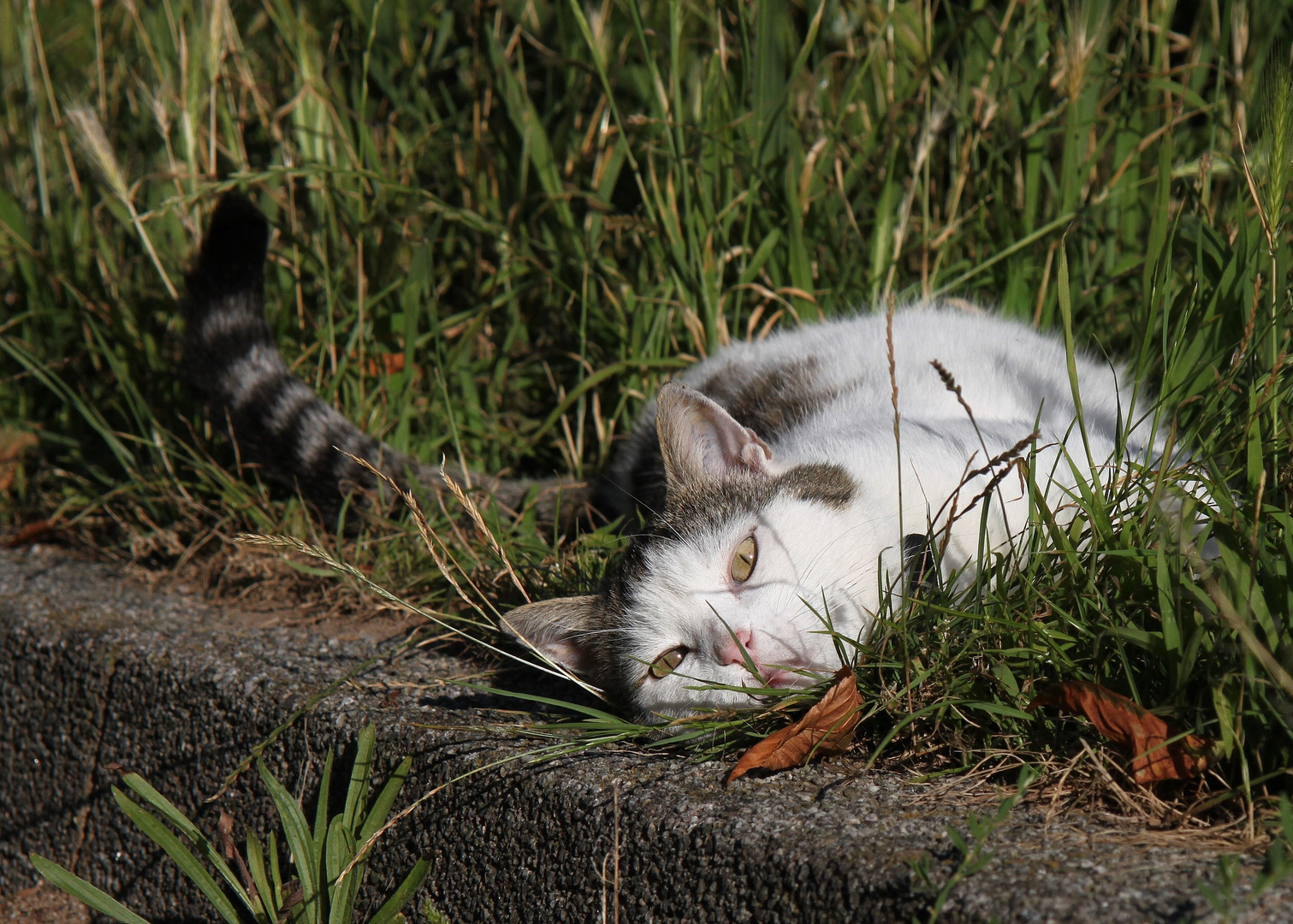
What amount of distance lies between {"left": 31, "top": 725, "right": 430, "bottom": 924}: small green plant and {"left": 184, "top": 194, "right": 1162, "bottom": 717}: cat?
37cm

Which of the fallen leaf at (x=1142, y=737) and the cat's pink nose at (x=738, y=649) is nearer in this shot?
the fallen leaf at (x=1142, y=737)

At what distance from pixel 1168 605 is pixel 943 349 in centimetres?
113

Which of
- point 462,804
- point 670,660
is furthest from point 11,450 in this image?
point 670,660

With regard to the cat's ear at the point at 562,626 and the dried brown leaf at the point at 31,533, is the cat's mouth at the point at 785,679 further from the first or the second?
the dried brown leaf at the point at 31,533

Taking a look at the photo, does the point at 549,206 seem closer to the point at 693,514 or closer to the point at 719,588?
the point at 693,514

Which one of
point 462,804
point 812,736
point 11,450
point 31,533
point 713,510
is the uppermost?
point 713,510

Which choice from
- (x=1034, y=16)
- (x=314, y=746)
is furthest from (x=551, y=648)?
(x=1034, y=16)

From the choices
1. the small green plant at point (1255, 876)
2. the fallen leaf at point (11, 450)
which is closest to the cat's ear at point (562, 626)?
the small green plant at point (1255, 876)

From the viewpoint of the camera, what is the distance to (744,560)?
1.78 meters

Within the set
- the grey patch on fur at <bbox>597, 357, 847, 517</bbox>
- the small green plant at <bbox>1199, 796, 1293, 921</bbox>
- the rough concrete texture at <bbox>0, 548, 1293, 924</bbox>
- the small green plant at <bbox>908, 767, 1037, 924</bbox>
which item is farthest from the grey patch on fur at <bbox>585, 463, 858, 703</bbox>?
the small green plant at <bbox>1199, 796, 1293, 921</bbox>

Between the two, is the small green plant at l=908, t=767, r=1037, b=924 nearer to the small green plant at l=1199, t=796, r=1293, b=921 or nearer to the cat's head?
the small green plant at l=1199, t=796, r=1293, b=921

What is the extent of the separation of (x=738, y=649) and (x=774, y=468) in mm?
496

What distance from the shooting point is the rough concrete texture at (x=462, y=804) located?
114 cm

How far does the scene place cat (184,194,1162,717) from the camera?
5.29 ft
